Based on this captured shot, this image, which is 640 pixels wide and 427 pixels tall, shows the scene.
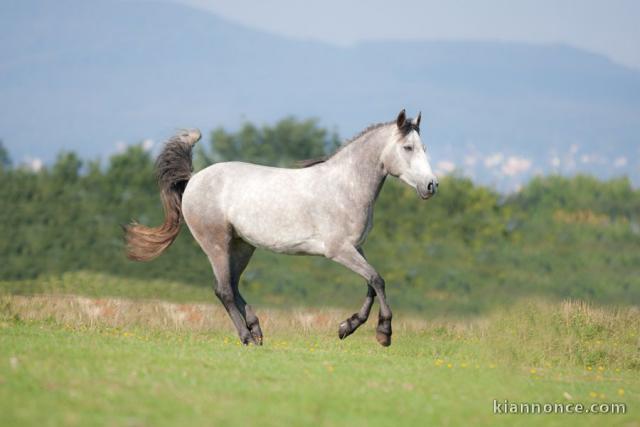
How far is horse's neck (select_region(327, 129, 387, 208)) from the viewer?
12273 mm

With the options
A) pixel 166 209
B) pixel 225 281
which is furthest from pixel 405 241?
pixel 225 281

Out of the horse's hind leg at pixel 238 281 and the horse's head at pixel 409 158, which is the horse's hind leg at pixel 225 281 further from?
the horse's head at pixel 409 158

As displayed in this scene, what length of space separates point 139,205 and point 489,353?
22.1 meters

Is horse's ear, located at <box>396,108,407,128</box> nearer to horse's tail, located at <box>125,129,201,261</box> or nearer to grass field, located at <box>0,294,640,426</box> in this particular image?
grass field, located at <box>0,294,640,426</box>

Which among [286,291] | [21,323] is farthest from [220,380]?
[286,291]

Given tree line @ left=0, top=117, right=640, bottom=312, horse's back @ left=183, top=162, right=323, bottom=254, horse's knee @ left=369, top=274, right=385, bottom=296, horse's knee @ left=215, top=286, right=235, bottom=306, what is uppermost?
horse's back @ left=183, top=162, right=323, bottom=254

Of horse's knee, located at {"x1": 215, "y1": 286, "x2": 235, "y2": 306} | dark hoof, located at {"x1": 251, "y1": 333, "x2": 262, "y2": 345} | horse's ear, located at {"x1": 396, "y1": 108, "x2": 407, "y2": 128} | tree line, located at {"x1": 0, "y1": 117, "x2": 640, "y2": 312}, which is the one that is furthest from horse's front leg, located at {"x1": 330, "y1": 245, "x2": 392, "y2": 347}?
tree line, located at {"x1": 0, "y1": 117, "x2": 640, "y2": 312}

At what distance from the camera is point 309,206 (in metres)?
12.3

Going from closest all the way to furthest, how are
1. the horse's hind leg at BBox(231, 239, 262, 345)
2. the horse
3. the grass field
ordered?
the grass field, the horse, the horse's hind leg at BBox(231, 239, 262, 345)

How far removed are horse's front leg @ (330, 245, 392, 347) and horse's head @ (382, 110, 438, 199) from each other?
3.60 feet

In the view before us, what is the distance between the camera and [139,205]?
3272 centimetres

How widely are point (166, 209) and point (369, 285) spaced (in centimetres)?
364

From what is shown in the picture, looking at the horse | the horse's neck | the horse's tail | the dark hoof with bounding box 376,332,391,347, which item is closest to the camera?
the dark hoof with bounding box 376,332,391,347
